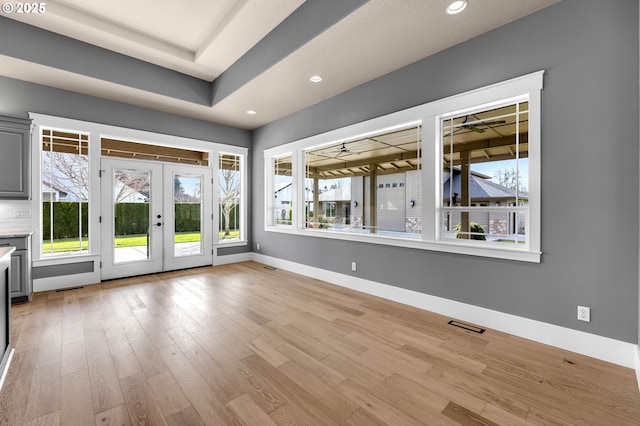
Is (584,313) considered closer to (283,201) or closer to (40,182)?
(283,201)

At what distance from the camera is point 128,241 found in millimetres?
5059

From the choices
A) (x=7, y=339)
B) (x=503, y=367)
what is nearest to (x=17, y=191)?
(x=7, y=339)

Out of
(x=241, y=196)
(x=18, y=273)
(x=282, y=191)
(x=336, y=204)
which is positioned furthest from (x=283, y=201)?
(x=18, y=273)

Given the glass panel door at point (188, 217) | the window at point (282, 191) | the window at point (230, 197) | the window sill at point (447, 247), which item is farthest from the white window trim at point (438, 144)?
the glass panel door at point (188, 217)

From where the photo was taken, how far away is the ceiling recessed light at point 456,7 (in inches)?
97.0

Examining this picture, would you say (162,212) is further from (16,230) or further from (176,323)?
(176,323)

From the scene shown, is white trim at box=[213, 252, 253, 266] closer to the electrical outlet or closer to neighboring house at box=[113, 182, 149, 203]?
neighboring house at box=[113, 182, 149, 203]

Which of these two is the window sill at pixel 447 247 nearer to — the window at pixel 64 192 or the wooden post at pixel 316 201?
the wooden post at pixel 316 201

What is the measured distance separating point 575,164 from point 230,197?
5.77 metres

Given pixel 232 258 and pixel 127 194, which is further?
pixel 232 258

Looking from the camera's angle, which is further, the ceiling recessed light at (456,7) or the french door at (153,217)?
the french door at (153,217)

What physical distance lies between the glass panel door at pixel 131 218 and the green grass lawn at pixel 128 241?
0.05 ft

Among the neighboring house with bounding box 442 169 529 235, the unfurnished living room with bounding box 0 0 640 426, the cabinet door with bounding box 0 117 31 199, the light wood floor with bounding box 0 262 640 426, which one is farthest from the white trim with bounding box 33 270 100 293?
the neighboring house with bounding box 442 169 529 235

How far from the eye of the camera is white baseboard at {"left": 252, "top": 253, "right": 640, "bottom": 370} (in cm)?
227
